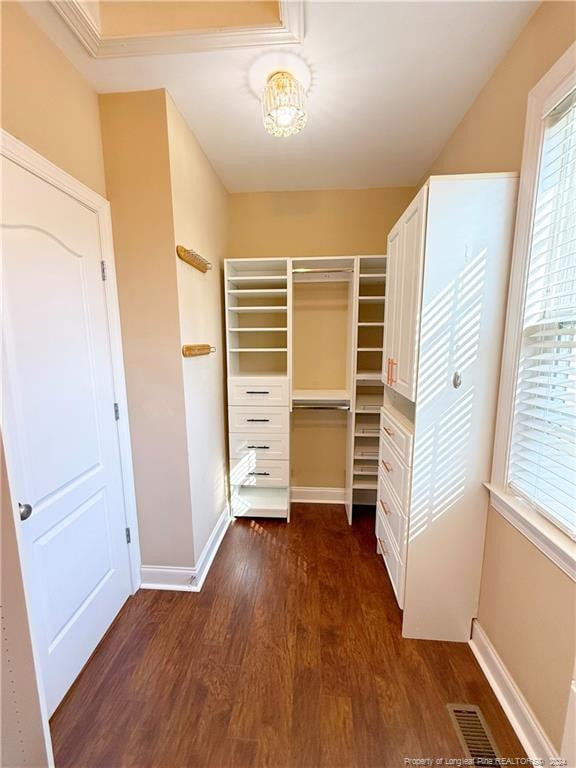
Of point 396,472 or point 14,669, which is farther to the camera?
point 396,472

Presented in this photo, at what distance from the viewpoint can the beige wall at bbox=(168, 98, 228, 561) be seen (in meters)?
1.74

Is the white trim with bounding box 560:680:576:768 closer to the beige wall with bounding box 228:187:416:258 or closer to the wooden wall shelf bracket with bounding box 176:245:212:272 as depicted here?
the wooden wall shelf bracket with bounding box 176:245:212:272

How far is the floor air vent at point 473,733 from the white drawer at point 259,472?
5.27 ft

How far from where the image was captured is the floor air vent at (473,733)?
1.15m

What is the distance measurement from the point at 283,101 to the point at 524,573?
90.7 inches

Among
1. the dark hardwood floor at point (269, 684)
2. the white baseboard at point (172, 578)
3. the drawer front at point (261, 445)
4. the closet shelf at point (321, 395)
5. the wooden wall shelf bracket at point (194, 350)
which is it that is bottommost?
the dark hardwood floor at point (269, 684)

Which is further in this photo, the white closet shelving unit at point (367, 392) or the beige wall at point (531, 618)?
the white closet shelving unit at point (367, 392)

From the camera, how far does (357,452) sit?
2664mm

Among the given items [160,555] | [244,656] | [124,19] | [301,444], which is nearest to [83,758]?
[244,656]

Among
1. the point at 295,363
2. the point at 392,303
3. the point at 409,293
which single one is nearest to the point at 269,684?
the point at 409,293

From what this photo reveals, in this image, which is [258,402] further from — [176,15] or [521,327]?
[176,15]

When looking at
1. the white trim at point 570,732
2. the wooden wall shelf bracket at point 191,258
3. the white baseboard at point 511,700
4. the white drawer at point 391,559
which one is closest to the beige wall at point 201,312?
the wooden wall shelf bracket at point 191,258

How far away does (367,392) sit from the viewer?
112 inches

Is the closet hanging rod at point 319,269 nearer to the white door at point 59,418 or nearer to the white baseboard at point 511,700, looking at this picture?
the white door at point 59,418
